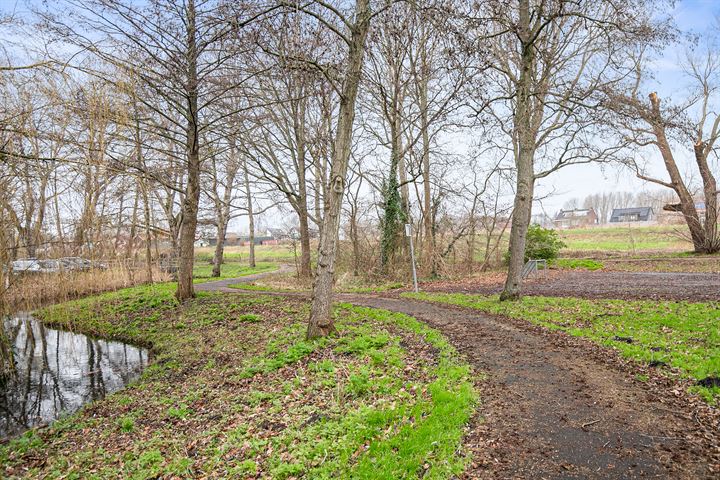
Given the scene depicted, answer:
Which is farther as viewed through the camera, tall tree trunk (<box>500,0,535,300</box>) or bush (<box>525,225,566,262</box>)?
bush (<box>525,225,566,262</box>)

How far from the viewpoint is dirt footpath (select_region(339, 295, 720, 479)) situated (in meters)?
3.46

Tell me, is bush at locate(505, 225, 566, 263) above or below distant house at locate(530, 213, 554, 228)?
below

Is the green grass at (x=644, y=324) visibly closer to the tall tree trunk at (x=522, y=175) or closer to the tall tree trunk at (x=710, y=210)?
the tall tree trunk at (x=522, y=175)

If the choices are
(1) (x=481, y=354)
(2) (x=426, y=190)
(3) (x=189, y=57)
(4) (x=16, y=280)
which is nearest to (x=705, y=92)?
(2) (x=426, y=190)

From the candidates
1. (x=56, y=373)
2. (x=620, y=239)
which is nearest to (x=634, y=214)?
(x=620, y=239)

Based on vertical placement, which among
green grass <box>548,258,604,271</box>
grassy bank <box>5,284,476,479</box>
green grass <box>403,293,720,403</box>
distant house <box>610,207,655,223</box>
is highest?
distant house <box>610,207,655,223</box>

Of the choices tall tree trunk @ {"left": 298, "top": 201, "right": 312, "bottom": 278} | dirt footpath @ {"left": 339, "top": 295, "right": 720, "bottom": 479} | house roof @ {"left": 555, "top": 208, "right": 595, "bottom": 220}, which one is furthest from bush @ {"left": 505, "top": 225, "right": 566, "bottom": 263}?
house roof @ {"left": 555, "top": 208, "right": 595, "bottom": 220}

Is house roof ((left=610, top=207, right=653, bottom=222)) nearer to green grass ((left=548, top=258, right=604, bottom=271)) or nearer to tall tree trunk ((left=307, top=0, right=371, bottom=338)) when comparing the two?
green grass ((left=548, top=258, right=604, bottom=271))

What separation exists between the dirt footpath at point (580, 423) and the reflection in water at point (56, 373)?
7089 mm

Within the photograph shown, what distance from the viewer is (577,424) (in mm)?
4164

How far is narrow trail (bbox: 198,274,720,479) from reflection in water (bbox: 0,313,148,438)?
7.05m

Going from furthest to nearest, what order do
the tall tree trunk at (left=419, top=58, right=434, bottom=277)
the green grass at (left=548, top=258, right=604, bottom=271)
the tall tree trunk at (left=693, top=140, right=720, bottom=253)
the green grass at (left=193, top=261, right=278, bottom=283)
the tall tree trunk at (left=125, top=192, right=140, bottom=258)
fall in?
the green grass at (left=193, top=261, right=278, bottom=283)
the tall tree trunk at (left=693, top=140, right=720, bottom=253)
the green grass at (left=548, top=258, right=604, bottom=271)
the tall tree trunk at (left=419, top=58, right=434, bottom=277)
the tall tree trunk at (left=125, top=192, right=140, bottom=258)

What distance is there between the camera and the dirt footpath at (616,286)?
9859mm

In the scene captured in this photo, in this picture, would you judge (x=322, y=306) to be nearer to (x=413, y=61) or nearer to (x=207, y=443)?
(x=207, y=443)
